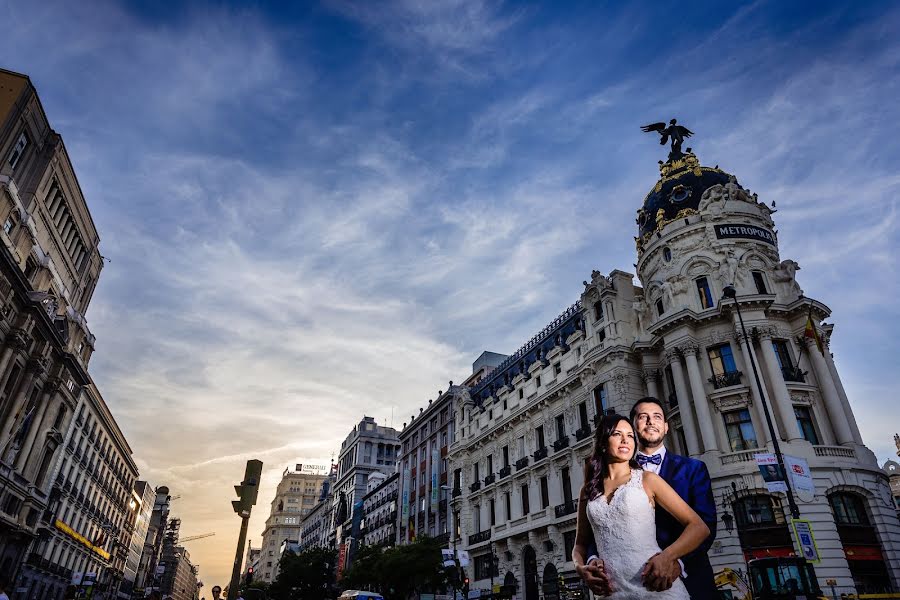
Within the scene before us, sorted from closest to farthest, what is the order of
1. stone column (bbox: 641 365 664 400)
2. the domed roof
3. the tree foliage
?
stone column (bbox: 641 365 664 400) < the domed roof < the tree foliage

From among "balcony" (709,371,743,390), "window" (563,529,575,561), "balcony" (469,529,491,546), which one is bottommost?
"window" (563,529,575,561)

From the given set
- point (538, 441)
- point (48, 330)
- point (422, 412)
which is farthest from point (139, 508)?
point (538, 441)

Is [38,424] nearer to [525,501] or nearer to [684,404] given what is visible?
[525,501]

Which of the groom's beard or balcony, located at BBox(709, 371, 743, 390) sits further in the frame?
balcony, located at BBox(709, 371, 743, 390)

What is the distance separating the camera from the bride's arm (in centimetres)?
415

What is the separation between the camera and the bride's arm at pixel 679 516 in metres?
4.15

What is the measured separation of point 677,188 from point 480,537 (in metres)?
30.2

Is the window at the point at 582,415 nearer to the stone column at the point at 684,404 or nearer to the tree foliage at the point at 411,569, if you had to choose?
the stone column at the point at 684,404

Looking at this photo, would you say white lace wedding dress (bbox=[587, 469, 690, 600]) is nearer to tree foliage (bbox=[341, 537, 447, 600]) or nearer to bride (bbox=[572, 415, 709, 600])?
bride (bbox=[572, 415, 709, 600])

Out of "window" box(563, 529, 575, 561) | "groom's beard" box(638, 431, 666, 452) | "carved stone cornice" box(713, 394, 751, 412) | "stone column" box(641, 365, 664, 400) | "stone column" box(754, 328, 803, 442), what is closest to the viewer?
"groom's beard" box(638, 431, 666, 452)

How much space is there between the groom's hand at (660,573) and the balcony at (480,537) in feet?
143

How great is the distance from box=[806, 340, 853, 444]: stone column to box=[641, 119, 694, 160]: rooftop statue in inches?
690

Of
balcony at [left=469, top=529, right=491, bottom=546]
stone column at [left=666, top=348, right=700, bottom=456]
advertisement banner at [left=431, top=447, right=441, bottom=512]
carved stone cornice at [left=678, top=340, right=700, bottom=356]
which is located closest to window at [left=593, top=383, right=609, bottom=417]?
stone column at [left=666, top=348, right=700, bottom=456]

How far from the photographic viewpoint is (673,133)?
4409 cm
